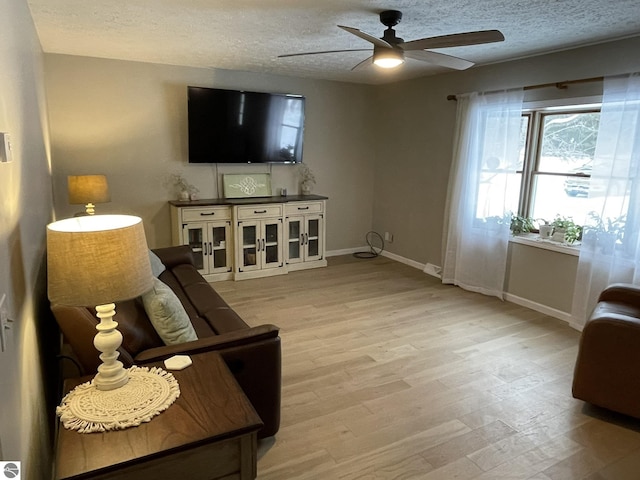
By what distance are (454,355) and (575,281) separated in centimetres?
145

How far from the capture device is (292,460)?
219cm

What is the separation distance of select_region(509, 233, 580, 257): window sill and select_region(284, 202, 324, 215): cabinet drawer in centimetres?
229

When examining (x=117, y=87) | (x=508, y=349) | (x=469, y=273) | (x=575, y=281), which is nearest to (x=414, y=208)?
(x=469, y=273)

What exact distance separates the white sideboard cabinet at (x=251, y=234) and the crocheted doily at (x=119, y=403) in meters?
3.24

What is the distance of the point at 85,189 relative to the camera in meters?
4.05

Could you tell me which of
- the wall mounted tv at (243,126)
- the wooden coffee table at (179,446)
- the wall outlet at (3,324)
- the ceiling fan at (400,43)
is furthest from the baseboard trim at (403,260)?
the wall outlet at (3,324)

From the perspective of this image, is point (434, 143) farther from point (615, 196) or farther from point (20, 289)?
point (20, 289)

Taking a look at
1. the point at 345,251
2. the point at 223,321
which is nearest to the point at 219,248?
the point at 345,251

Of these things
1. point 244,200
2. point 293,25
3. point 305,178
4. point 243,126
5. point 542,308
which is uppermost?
point 293,25

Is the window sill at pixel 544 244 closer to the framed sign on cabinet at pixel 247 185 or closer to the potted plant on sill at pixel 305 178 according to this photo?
the potted plant on sill at pixel 305 178

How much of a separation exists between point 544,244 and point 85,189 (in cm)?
438

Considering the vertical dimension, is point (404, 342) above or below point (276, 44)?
below

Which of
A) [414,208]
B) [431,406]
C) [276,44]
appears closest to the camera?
[431,406]

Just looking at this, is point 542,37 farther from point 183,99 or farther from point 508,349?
point 183,99
